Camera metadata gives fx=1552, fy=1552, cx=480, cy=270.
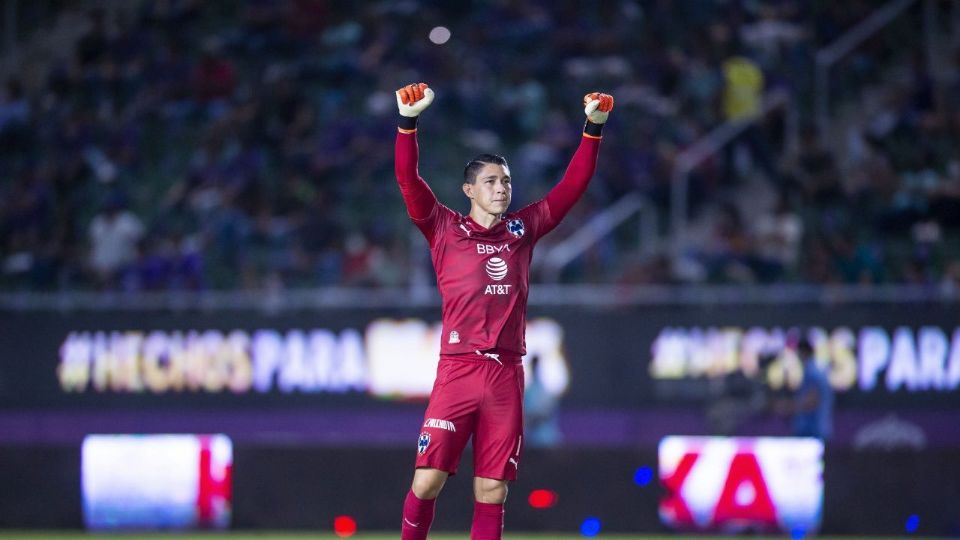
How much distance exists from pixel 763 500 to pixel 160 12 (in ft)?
40.6

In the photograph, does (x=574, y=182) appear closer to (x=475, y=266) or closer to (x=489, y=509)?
(x=475, y=266)

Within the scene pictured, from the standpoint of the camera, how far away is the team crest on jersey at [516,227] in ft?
24.5

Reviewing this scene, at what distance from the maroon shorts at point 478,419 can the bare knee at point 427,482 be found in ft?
0.10

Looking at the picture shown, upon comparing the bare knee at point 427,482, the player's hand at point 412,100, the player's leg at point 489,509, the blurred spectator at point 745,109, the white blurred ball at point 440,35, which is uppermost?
the white blurred ball at point 440,35

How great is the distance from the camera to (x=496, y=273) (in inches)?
287

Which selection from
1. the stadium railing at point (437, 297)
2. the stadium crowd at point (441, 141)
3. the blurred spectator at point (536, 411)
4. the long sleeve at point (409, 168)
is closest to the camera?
the long sleeve at point (409, 168)

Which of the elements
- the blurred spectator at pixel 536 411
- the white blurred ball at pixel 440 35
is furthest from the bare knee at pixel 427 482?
the white blurred ball at pixel 440 35

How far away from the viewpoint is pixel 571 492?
1134cm

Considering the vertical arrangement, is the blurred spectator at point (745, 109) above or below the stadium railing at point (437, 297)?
above

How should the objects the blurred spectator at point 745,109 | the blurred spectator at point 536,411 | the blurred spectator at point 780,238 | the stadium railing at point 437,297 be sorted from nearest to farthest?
1. the blurred spectator at point 536,411
2. the stadium railing at point 437,297
3. the blurred spectator at point 780,238
4. the blurred spectator at point 745,109

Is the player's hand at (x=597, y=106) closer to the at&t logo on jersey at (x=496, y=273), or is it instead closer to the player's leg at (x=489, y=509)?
the at&t logo on jersey at (x=496, y=273)

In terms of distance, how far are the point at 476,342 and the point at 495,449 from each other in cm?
50

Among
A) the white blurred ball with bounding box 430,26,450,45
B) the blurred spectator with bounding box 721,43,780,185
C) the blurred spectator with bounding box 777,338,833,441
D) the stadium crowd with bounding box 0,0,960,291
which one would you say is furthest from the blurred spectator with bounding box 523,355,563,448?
the white blurred ball with bounding box 430,26,450,45

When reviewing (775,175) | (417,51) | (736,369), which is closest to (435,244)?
(736,369)
